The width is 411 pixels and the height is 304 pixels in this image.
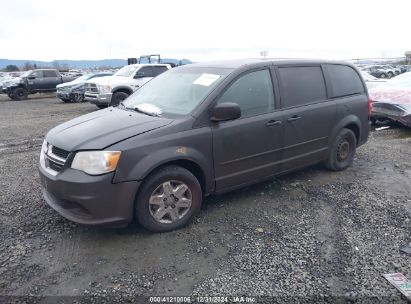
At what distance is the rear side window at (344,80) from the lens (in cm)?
525

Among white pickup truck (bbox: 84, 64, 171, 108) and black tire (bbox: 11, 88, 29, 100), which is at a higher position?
white pickup truck (bbox: 84, 64, 171, 108)

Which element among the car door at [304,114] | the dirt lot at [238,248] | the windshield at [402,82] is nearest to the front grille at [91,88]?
the dirt lot at [238,248]

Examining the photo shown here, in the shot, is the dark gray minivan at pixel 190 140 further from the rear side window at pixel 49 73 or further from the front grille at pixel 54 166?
the rear side window at pixel 49 73

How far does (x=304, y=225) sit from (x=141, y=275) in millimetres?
1836

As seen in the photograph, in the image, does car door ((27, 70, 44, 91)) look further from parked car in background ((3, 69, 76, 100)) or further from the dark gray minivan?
the dark gray minivan

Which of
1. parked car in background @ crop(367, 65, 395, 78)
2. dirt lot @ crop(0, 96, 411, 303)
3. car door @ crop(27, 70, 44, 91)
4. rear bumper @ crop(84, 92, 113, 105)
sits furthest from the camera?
parked car in background @ crop(367, 65, 395, 78)

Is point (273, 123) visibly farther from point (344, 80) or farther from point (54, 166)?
point (54, 166)

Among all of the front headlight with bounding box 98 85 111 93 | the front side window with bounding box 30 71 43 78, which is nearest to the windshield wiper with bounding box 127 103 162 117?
the front headlight with bounding box 98 85 111 93

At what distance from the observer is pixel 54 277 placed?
9.78ft

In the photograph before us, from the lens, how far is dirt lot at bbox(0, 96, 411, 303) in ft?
9.37

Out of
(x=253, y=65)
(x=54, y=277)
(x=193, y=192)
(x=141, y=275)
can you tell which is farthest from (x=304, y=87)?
(x=54, y=277)

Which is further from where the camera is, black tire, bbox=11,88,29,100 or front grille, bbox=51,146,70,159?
black tire, bbox=11,88,29,100

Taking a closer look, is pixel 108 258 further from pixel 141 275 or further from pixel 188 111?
pixel 188 111

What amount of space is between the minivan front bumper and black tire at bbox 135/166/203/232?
3.9 inches
